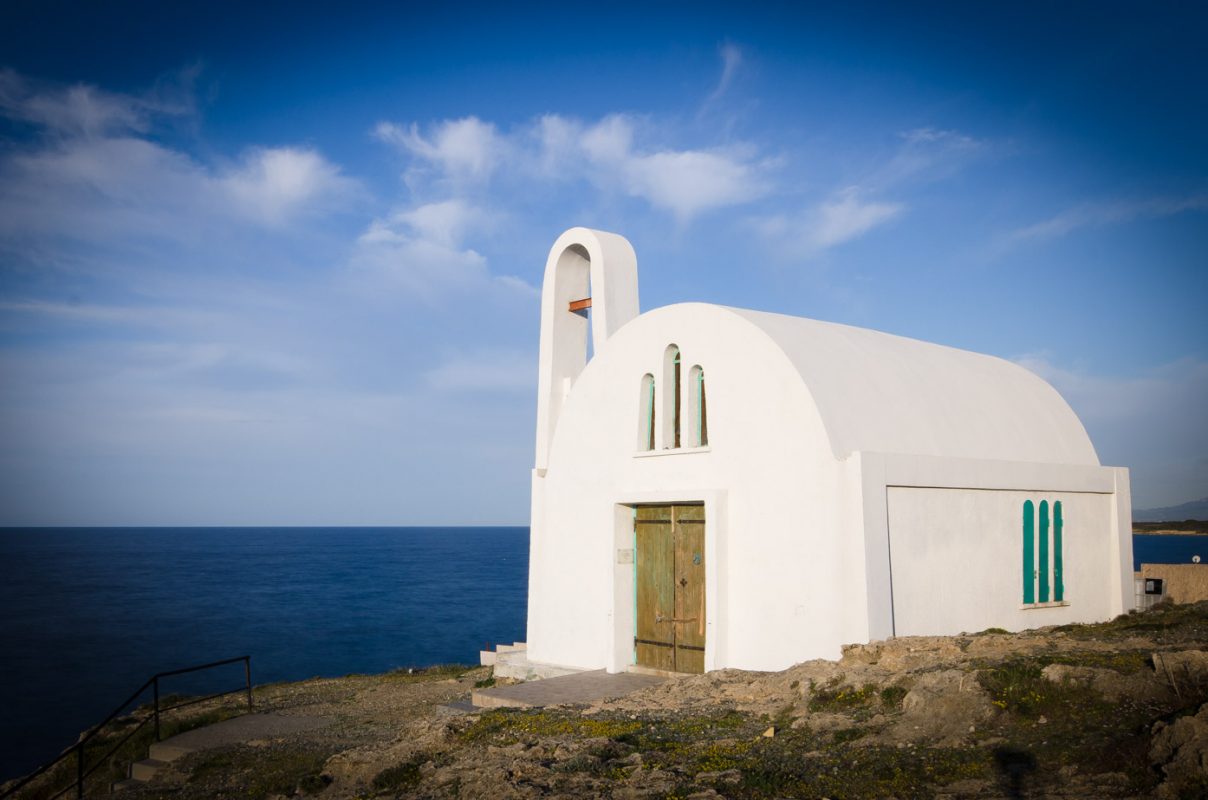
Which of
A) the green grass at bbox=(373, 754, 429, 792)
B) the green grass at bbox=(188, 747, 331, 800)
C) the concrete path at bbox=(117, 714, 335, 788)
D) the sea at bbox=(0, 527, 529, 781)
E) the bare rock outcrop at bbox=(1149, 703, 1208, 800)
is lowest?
the sea at bbox=(0, 527, 529, 781)

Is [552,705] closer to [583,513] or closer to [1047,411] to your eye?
[583,513]

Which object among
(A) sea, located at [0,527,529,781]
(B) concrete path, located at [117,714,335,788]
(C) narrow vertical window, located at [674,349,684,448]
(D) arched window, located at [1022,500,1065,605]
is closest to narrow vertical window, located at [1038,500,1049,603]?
(D) arched window, located at [1022,500,1065,605]

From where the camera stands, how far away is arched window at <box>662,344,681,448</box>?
14.6m

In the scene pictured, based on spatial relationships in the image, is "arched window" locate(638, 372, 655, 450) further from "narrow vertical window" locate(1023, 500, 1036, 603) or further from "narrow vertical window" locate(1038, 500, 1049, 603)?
"narrow vertical window" locate(1038, 500, 1049, 603)

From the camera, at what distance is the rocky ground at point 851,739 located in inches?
262

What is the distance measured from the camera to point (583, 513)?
15578mm

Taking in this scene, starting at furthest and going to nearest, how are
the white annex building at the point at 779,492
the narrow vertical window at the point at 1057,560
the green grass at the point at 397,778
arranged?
the narrow vertical window at the point at 1057,560, the white annex building at the point at 779,492, the green grass at the point at 397,778

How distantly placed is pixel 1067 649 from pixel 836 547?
288 cm

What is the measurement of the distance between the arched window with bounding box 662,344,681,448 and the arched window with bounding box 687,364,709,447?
1.34 feet

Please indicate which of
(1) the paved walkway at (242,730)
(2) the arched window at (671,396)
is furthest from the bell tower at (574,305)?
(1) the paved walkway at (242,730)

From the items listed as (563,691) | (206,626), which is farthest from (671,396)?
(206,626)

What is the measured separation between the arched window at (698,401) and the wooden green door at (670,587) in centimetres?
108

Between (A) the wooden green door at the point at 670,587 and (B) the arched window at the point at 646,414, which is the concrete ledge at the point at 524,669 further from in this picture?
(B) the arched window at the point at 646,414

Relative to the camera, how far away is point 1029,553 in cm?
1548
